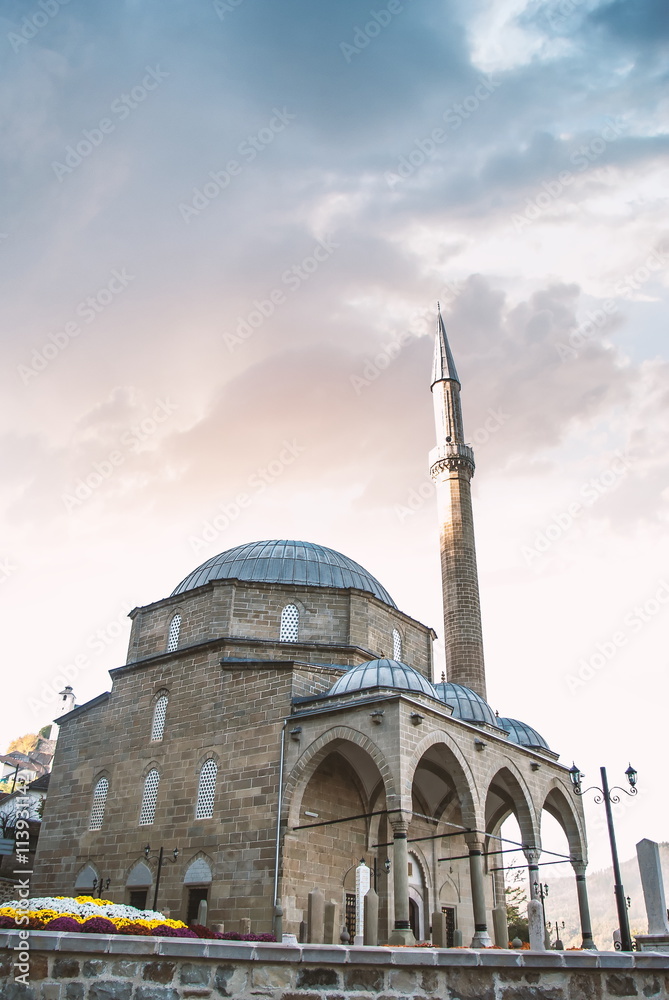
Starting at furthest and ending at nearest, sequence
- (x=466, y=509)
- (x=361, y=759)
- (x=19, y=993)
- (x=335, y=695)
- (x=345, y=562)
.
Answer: (x=466, y=509) → (x=345, y=562) → (x=361, y=759) → (x=335, y=695) → (x=19, y=993)

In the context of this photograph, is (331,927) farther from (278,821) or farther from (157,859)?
(157,859)

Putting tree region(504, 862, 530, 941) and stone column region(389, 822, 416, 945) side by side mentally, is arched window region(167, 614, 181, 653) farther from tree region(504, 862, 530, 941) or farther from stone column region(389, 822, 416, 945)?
tree region(504, 862, 530, 941)

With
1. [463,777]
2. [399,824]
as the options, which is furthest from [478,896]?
[399,824]

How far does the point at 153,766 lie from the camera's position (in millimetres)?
18703

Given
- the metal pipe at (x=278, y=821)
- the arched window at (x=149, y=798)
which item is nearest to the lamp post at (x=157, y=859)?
the arched window at (x=149, y=798)

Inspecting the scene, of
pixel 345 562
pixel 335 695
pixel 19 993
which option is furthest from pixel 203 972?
pixel 345 562

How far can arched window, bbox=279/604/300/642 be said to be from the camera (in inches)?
797

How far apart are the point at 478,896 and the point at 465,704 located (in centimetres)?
523

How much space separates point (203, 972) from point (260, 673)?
12.1 m

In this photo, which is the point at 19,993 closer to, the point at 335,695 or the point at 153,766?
the point at 335,695

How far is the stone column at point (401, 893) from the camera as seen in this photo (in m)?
13.1

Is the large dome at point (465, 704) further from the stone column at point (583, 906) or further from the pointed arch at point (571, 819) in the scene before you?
the stone column at point (583, 906)

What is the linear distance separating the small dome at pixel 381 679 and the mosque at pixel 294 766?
0.15ft

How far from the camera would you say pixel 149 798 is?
18.4 meters
